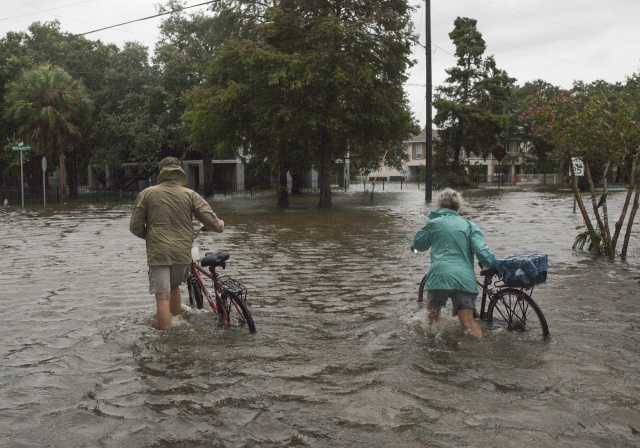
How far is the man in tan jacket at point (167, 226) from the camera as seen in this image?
23.0 ft

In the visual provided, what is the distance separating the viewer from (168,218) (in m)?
7.06

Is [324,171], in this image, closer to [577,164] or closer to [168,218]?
[577,164]

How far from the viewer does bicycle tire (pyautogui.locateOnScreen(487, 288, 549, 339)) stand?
22.4 feet

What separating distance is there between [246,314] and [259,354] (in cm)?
80

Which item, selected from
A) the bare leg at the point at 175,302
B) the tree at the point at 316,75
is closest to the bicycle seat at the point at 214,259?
the bare leg at the point at 175,302

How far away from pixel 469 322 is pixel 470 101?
51816 mm

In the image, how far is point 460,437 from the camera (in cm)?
446

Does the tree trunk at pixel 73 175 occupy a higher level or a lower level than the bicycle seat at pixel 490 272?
higher

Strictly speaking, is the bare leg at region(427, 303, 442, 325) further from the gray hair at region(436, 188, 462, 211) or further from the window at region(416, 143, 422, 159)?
the window at region(416, 143, 422, 159)

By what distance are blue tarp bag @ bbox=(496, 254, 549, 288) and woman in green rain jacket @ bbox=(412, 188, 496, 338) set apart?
0.14 m

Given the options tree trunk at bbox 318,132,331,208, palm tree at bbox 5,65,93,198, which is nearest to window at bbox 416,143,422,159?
palm tree at bbox 5,65,93,198

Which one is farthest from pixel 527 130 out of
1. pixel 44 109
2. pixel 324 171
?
pixel 44 109

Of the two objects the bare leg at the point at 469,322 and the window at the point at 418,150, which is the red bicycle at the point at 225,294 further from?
the window at the point at 418,150

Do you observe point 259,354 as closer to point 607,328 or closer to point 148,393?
point 148,393
